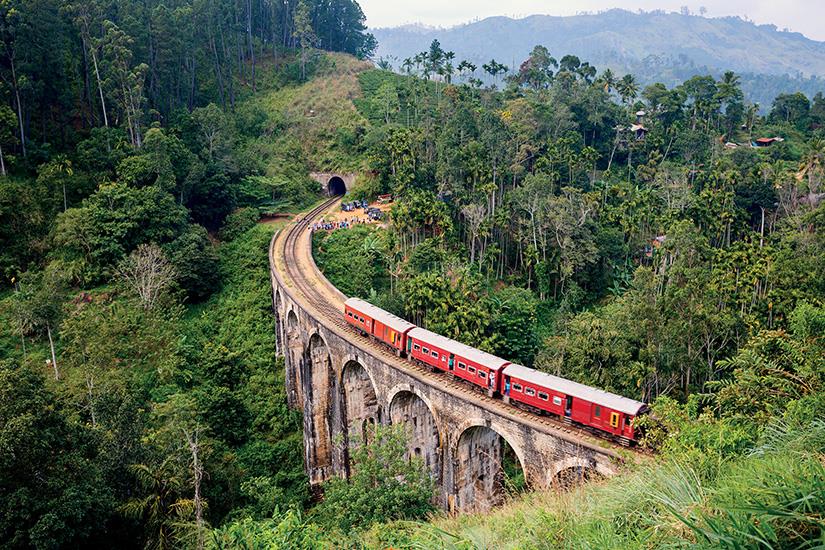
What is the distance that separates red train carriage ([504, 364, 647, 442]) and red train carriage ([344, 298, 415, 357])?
25.3 ft

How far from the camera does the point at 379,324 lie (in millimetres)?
36062

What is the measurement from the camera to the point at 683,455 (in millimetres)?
15102

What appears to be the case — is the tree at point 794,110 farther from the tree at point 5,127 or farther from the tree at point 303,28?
the tree at point 5,127

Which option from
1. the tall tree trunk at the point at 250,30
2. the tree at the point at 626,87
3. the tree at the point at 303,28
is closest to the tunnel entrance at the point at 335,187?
the tall tree trunk at the point at 250,30

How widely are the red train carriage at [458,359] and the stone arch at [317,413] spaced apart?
415 inches

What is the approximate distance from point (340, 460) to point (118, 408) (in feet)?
58.2

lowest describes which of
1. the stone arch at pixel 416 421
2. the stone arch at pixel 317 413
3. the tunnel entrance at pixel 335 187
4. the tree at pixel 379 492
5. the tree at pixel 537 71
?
the stone arch at pixel 317 413

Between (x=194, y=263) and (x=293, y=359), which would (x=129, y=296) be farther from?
(x=293, y=359)

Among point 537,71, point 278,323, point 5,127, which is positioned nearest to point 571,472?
point 278,323

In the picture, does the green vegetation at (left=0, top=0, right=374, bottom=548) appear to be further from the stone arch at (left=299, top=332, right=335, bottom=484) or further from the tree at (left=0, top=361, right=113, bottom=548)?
the stone arch at (left=299, top=332, right=335, bottom=484)

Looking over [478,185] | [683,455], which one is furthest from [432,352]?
[478,185]

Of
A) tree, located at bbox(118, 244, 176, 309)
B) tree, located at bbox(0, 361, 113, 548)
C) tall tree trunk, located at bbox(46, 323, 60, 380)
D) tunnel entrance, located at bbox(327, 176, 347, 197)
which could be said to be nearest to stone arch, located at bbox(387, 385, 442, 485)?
tree, located at bbox(0, 361, 113, 548)

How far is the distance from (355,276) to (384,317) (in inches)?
802

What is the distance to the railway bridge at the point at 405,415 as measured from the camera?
26031mm
